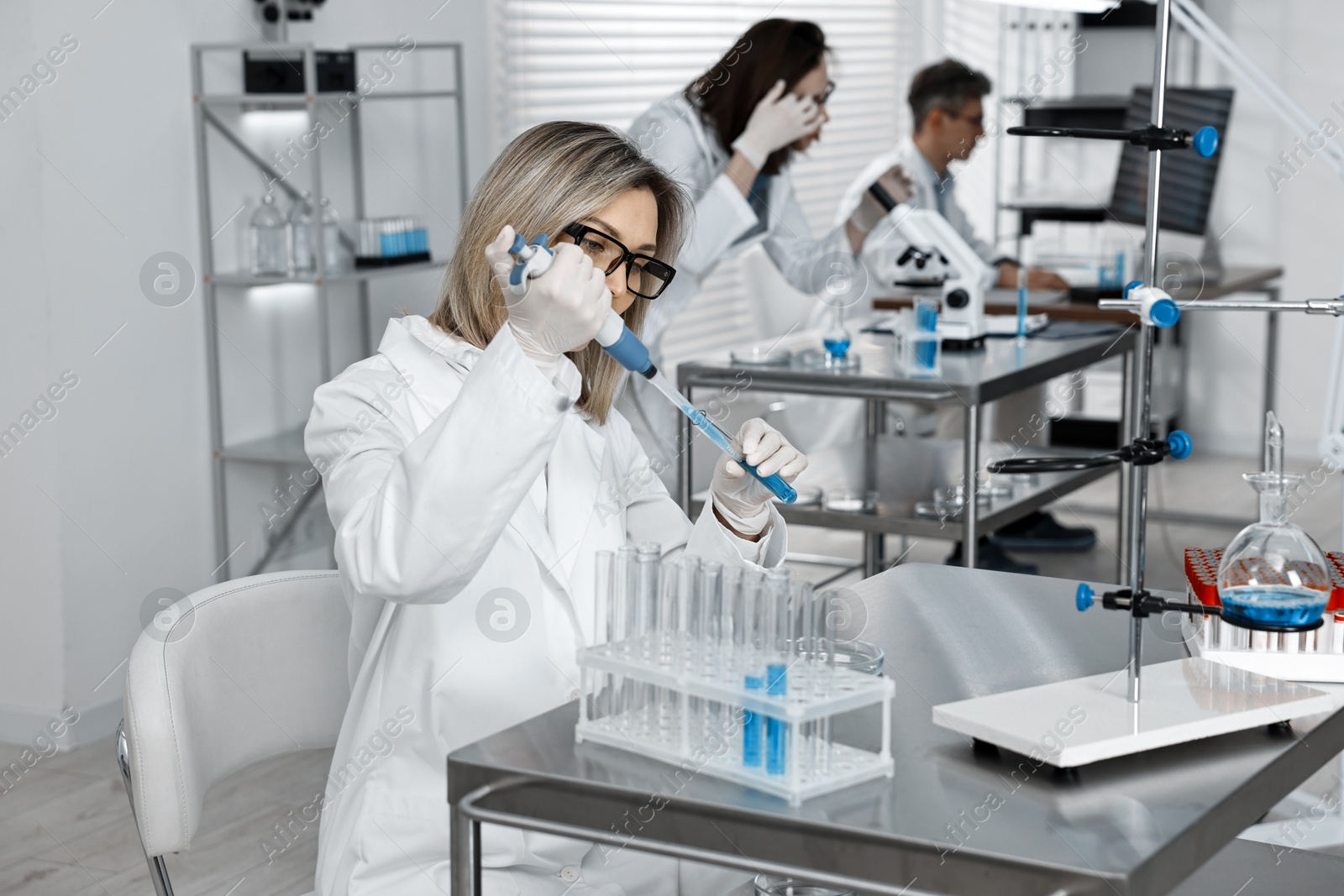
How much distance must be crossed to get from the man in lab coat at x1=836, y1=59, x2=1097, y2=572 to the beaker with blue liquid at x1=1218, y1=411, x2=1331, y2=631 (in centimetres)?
258

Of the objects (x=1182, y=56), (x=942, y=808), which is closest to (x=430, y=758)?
(x=942, y=808)

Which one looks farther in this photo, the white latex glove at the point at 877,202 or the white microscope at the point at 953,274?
the white latex glove at the point at 877,202

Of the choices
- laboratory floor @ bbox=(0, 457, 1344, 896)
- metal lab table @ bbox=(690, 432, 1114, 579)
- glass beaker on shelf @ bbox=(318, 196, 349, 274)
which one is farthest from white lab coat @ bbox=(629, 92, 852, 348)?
laboratory floor @ bbox=(0, 457, 1344, 896)

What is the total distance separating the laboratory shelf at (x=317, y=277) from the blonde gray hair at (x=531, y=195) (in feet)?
5.33

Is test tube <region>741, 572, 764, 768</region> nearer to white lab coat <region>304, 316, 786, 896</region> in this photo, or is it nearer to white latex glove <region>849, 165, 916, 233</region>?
white lab coat <region>304, 316, 786, 896</region>

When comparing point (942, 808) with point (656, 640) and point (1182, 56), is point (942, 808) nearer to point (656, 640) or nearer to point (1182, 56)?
point (656, 640)

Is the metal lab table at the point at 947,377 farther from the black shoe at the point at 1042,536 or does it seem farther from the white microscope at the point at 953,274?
the black shoe at the point at 1042,536

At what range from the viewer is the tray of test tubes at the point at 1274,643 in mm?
1174

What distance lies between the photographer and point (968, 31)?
5.83m

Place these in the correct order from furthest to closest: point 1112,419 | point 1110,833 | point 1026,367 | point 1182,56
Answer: point 1182,56, point 1112,419, point 1026,367, point 1110,833

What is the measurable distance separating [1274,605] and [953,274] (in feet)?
7.10

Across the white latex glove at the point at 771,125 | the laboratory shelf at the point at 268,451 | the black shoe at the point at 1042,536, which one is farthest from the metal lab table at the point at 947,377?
the black shoe at the point at 1042,536

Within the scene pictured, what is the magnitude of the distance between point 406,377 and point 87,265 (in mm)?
1637

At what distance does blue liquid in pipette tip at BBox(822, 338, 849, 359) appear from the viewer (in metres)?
2.92
